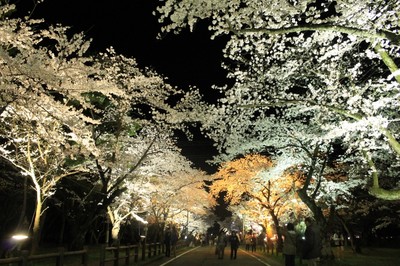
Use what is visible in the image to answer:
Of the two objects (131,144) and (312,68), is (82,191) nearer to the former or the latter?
(131,144)

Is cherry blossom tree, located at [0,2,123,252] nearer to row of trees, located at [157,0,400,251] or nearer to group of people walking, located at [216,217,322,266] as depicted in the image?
row of trees, located at [157,0,400,251]

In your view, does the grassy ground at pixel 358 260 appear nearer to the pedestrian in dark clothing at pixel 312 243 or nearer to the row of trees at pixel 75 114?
the pedestrian in dark clothing at pixel 312 243

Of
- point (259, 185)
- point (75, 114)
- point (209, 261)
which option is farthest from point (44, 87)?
point (259, 185)

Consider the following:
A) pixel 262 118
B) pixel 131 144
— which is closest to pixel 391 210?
pixel 262 118

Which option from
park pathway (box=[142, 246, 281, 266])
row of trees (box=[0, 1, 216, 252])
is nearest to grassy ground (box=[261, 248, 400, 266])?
park pathway (box=[142, 246, 281, 266])

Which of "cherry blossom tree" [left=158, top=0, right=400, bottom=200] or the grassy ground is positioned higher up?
"cherry blossom tree" [left=158, top=0, right=400, bottom=200]

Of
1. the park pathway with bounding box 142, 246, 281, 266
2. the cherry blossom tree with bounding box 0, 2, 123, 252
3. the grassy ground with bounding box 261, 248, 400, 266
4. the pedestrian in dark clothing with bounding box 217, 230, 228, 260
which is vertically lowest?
the park pathway with bounding box 142, 246, 281, 266

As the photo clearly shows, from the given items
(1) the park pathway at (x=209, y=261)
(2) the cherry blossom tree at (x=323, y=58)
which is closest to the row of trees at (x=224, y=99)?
(2) the cherry blossom tree at (x=323, y=58)

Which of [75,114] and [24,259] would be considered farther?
[75,114]

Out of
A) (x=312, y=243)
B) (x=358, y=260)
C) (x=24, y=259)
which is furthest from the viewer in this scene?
(x=358, y=260)

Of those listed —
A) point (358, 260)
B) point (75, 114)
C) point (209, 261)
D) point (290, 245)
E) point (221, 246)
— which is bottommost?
point (209, 261)

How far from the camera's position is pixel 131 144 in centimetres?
1948

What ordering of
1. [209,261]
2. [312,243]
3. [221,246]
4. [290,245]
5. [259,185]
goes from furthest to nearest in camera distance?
[259,185] < [221,246] < [209,261] < [290,245] < [312,243]

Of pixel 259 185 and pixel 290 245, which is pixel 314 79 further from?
pixel 259 185
